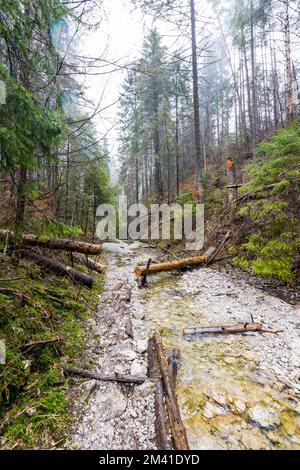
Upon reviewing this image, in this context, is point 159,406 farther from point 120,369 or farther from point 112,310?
point 112,310

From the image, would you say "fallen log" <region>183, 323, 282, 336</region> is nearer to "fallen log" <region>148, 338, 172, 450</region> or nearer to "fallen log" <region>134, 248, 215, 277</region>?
"fallen log" <region>148, 338, 172, 450</region>

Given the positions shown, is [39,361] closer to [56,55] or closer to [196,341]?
[196,341]

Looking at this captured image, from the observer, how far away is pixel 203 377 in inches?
107

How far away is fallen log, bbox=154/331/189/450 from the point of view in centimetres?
185

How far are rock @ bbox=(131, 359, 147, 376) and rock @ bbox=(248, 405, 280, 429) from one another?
127 centimetres

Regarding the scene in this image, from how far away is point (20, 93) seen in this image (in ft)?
9.02

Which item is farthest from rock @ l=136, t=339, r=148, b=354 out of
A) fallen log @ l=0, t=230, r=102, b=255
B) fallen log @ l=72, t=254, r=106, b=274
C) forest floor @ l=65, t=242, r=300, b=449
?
fallen log @ l=72, t=254, r=106, b=274

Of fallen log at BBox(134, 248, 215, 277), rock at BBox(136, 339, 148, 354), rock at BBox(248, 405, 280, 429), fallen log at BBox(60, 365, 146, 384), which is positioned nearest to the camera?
rock at BBox(248, 405, 280, 429)

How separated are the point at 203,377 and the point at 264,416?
72 centimetres

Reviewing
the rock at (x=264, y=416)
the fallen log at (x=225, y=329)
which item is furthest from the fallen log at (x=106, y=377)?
the fallen log at (x=225, y=329)

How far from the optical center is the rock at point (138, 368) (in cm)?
278

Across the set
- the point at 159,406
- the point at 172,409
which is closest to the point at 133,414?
the point at 159,406

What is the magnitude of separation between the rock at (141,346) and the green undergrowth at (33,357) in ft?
2.79
